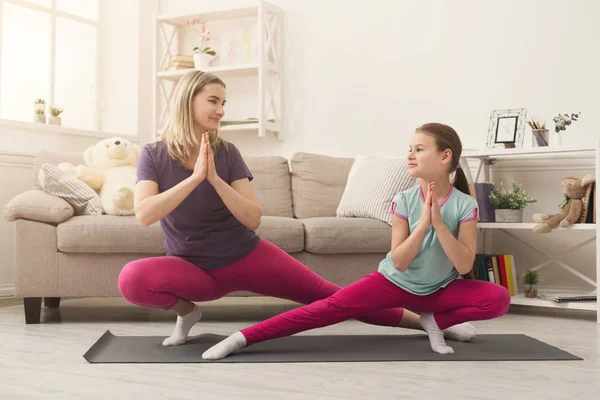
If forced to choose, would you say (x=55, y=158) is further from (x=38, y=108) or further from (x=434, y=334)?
(x=434, y=334)

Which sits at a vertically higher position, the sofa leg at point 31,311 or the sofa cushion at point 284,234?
the sofa cushion at point 284,234

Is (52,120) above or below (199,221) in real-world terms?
above

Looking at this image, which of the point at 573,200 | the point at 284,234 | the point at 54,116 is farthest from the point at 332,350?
the point at 54,116

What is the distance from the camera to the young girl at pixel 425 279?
2.19 m

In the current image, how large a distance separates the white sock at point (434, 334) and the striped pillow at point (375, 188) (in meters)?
0.96

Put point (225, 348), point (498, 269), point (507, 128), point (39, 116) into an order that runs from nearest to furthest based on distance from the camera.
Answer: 1. point (225, 348)
2. point (498, 269)
3. point (507, 128)
4. point (39, 116)

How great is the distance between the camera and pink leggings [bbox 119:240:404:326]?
7.32 ft

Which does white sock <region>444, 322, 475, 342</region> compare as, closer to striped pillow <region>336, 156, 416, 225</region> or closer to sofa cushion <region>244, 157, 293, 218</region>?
striped pillow <region>336, 156, 416, 225</region>

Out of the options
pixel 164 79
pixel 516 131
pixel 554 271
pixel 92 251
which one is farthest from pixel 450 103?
pixel 92 251

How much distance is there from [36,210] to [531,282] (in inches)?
91.9

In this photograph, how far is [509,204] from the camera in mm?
3414

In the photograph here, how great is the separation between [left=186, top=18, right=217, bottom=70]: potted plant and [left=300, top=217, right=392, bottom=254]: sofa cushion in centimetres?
172

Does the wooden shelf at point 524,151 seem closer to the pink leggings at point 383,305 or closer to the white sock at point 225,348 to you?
the pink leggings at point 383,305

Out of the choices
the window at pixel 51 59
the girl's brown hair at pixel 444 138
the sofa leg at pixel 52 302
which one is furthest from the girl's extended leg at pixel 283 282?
the window at pixel 51 59
